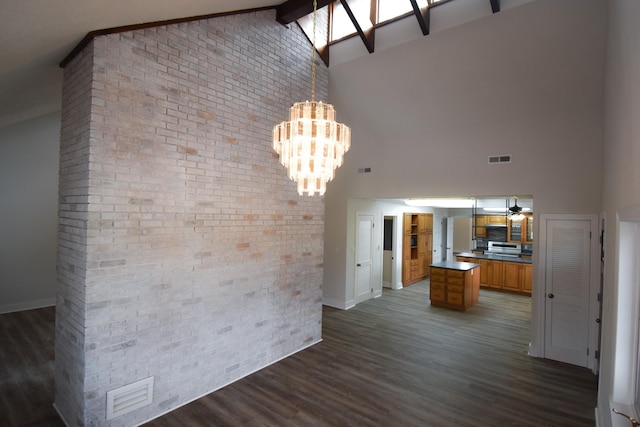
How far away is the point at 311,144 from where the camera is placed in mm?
2611

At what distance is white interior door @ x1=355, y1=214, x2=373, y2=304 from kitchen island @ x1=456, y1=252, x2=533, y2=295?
361cm

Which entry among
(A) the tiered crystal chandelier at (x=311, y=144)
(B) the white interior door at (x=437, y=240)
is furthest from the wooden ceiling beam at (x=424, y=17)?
(B) the white interior door at (x=437, y=240)

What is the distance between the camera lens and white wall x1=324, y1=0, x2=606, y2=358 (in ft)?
12.8

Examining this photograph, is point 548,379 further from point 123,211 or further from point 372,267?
point 123,211

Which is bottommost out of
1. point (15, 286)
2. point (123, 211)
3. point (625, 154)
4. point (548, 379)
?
point (548, 379)

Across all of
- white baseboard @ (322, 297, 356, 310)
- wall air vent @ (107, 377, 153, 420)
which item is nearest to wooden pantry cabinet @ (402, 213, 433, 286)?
white baseboard @ (322, 297, 356, 310)

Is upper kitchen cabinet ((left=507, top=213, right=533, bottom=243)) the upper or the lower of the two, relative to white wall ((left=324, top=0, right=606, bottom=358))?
lower

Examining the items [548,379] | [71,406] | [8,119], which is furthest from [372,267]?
[8,119]

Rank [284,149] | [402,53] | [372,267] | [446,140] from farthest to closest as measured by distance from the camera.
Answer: [372,267] < [446,140] < [402,53] < [284,149]

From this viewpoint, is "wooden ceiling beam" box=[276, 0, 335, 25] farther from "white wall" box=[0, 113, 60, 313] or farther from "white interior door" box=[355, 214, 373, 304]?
"white wall" box=[0, 113, 60, 313]

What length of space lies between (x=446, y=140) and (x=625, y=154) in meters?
3.65

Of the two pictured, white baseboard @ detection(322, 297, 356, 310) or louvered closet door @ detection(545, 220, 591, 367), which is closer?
louvered closet door @ detection(545, 220, 591, 367)

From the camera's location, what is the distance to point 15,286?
650 cm

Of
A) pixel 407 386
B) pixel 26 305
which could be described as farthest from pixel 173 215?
pixel 26 305
